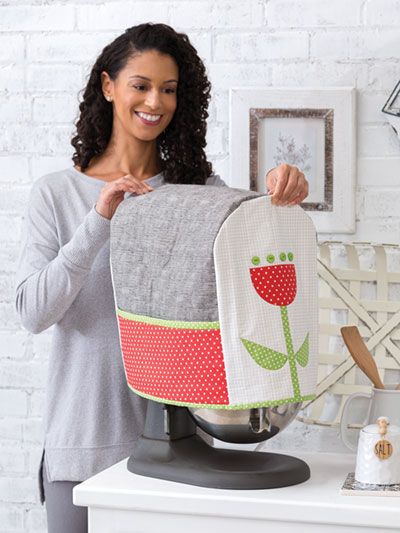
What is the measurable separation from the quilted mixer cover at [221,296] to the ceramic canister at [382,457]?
10 centimetres

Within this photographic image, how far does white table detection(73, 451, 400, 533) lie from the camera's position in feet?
3.65

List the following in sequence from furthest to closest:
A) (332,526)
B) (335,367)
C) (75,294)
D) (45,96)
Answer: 1. (45,96)
2. (335,367)
3. (75,294)
4. (332,526)

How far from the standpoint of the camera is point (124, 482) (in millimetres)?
1213

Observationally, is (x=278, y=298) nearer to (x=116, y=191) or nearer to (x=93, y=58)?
(x=116, y=191)

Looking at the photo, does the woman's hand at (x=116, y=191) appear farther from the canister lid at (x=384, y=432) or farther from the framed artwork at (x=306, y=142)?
the framed artwork at (x=306, y=142)

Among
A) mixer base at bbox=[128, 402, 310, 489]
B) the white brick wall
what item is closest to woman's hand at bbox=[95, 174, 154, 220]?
mixer base at bbox=[128, 402, 310, 489]

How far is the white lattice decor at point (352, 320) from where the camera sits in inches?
73.0

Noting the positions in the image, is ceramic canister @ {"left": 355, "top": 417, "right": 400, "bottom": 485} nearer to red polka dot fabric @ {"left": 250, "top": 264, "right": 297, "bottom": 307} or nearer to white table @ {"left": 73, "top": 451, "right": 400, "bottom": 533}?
white table @ {"left": 73, "top": 451, "right": 400, "bottom": 533}

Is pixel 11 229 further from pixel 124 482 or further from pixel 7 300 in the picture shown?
pixel 124 482

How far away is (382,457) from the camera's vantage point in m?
1.19

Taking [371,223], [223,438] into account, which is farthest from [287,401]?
[371,223]

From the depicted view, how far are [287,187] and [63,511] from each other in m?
0.61

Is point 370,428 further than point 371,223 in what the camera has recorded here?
No

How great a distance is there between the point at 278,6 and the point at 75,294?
903 millimetres
